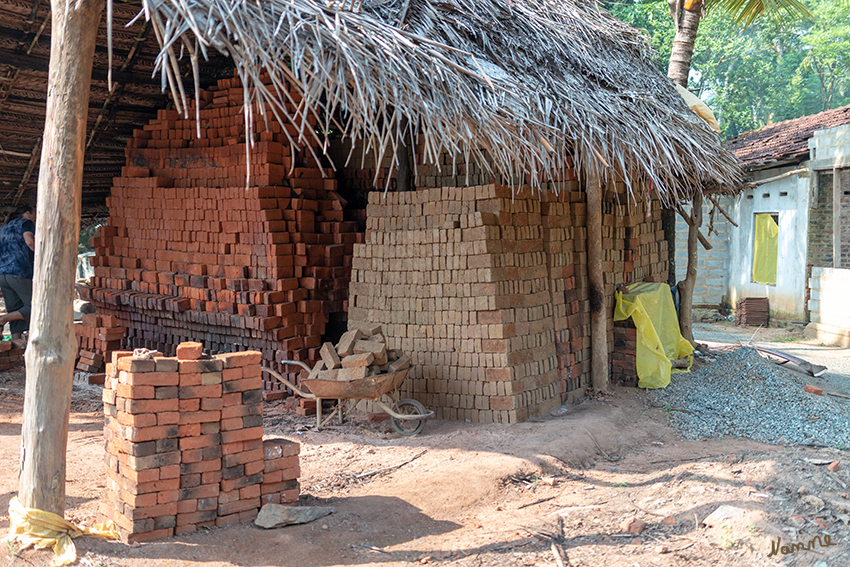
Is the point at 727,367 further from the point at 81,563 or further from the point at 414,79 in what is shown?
the point at 81,563

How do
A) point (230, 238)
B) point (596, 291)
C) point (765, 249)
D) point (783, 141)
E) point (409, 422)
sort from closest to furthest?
point (409, 422) → point (230, 238) → point (596, 291) → point (783, 141) → point (765, 249)

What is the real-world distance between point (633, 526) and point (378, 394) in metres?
2.39

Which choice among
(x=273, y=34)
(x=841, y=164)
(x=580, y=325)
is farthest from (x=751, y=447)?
(x=841, y=164)

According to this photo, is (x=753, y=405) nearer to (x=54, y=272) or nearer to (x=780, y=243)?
(x=54, y=272)

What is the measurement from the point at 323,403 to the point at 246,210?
209 cm

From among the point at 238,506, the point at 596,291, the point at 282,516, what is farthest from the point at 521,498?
the point at 596,291

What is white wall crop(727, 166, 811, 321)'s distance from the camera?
1303cm

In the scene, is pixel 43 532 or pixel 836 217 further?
pixel 836 217

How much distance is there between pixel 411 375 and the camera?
6.47 meters

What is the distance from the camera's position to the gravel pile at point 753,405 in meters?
6.13

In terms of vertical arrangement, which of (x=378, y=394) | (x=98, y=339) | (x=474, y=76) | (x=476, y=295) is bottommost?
(x=378, y=394)

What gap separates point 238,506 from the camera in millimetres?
4055

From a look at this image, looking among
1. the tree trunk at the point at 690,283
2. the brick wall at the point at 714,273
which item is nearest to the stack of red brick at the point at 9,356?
the tree trunk at the point at 690,283

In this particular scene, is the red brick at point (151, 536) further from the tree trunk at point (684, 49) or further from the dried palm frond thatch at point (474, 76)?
the tree trunk at point (684, 49)
